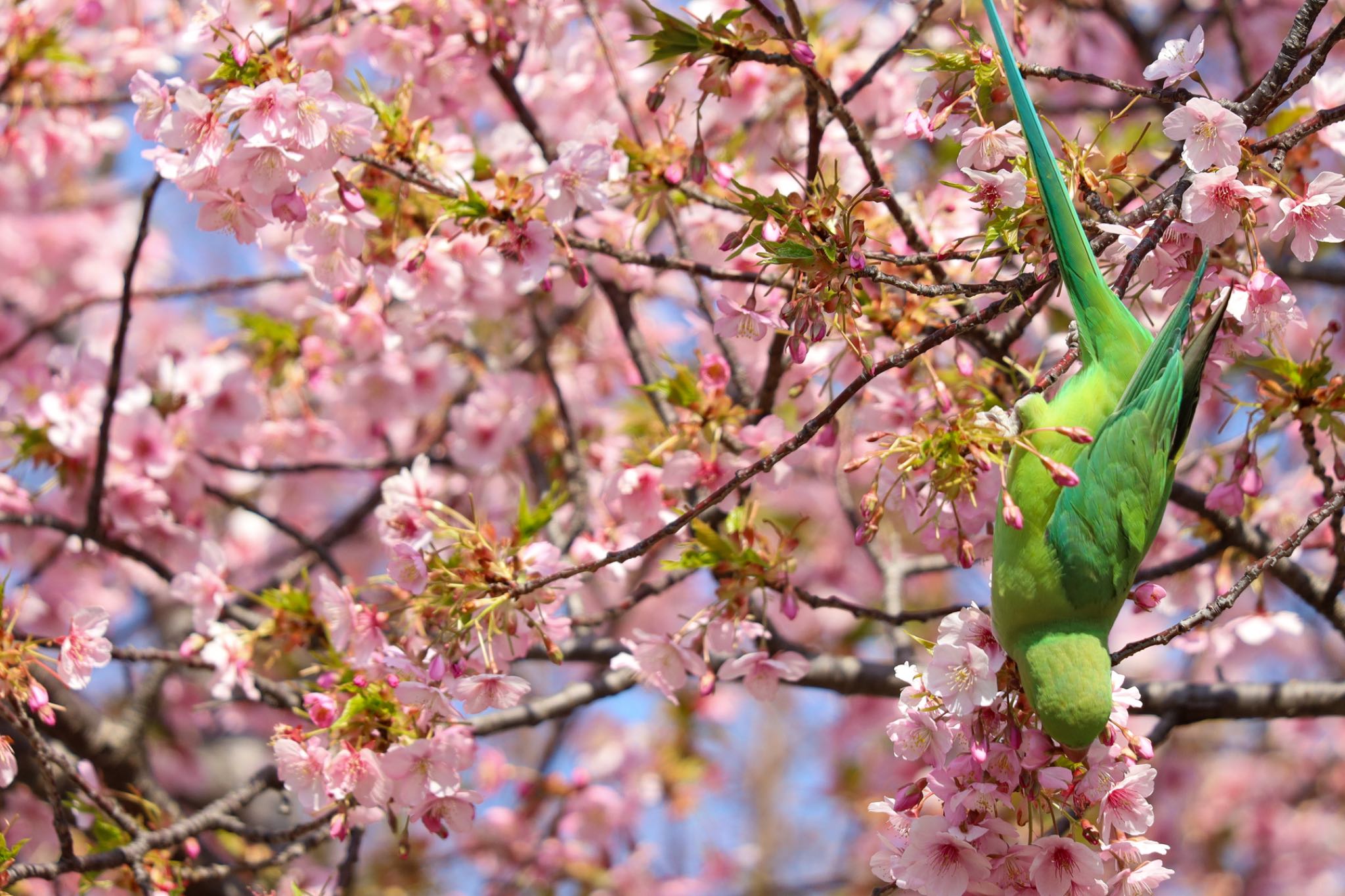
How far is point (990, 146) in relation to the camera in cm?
196

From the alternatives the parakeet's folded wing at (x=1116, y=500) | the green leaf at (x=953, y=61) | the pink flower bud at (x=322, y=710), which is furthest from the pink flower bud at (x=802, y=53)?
the pink flower bud at (x=322, y=710)

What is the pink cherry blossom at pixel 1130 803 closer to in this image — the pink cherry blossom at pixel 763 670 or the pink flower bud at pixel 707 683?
the pink cherry blossom at pixel 763 670

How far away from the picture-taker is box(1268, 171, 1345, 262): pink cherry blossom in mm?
1825

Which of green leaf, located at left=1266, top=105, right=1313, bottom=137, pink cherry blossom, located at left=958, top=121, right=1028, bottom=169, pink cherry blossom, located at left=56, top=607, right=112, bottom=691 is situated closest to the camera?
pink cherry blossom, located at left=958, top=121, right=1028, bottom=169

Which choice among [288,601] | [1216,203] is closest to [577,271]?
[288,601]

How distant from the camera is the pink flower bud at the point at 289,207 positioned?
2.05m

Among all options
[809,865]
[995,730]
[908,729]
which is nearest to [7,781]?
[908,729]

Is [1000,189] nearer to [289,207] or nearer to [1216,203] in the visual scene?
[1216,203]

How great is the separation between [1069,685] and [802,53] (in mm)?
1164

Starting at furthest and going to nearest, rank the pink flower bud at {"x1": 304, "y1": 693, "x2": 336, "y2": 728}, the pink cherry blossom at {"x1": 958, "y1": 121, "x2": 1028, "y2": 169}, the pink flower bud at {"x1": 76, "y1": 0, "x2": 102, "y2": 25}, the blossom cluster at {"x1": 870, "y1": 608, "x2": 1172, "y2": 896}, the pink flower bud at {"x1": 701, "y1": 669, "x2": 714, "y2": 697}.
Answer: the pink flower bud at {"x1": 76, "y1": 0, "x2": 102, "y2": 25}
the pink flower bud at {"x1": 701, "y1": 669, "x2": 714, "y2": 697}
the pink flower bud at {"x1": 304, "y1": 693, "x2": 336, "y2": 728}
the pink cherry blossom at {"x1": 958, "y1": 121, "x2": 1028, "y2": 169}
the blossom cluster at {"x1": 870, "y1": 608, "x2": 1172, "y2": 896}

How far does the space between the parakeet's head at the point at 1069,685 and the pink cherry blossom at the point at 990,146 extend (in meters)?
0.82

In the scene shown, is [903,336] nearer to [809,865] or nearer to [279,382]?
[279,382]

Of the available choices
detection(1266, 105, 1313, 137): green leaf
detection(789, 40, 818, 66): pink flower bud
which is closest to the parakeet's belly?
detection(789, 40, 818, 66): pink flower bud

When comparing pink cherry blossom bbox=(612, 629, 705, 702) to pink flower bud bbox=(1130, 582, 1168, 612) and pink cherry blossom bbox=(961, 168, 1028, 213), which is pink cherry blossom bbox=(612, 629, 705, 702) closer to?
pink flower bud bbox=(1130, 582, 1168, 612)
